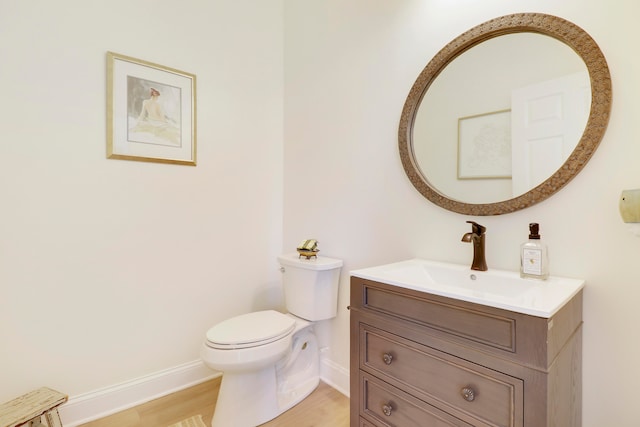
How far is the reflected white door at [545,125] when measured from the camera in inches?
42.9

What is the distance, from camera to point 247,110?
2.25 metres

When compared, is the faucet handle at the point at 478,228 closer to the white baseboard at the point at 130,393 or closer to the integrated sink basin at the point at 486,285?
the integrated sink basin at the point at 486,285

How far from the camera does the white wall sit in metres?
1.52

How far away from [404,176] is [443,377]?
3.08 feet

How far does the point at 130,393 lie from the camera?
1.78m

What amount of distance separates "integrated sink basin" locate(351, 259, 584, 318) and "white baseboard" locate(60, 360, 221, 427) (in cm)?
144

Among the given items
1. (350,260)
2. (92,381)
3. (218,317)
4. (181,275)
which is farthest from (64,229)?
(350,260)

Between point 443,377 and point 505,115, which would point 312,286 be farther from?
point 505,115

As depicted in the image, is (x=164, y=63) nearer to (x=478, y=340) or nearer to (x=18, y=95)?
(x=18, y=95)

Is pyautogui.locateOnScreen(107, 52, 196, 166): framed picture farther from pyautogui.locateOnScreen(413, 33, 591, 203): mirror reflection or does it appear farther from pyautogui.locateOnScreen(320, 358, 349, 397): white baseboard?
pyautogui.locateOnScreen(320, 358, 349, 397): white baseboard

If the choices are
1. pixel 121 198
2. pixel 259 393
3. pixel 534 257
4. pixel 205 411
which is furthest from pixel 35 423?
pixel 534 257

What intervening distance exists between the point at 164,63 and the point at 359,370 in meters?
2.02

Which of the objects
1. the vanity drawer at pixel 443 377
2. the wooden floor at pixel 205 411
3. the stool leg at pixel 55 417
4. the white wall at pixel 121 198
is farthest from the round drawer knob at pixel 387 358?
the stool leg at pixel 55 417

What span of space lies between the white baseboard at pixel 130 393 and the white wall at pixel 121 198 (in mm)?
42
